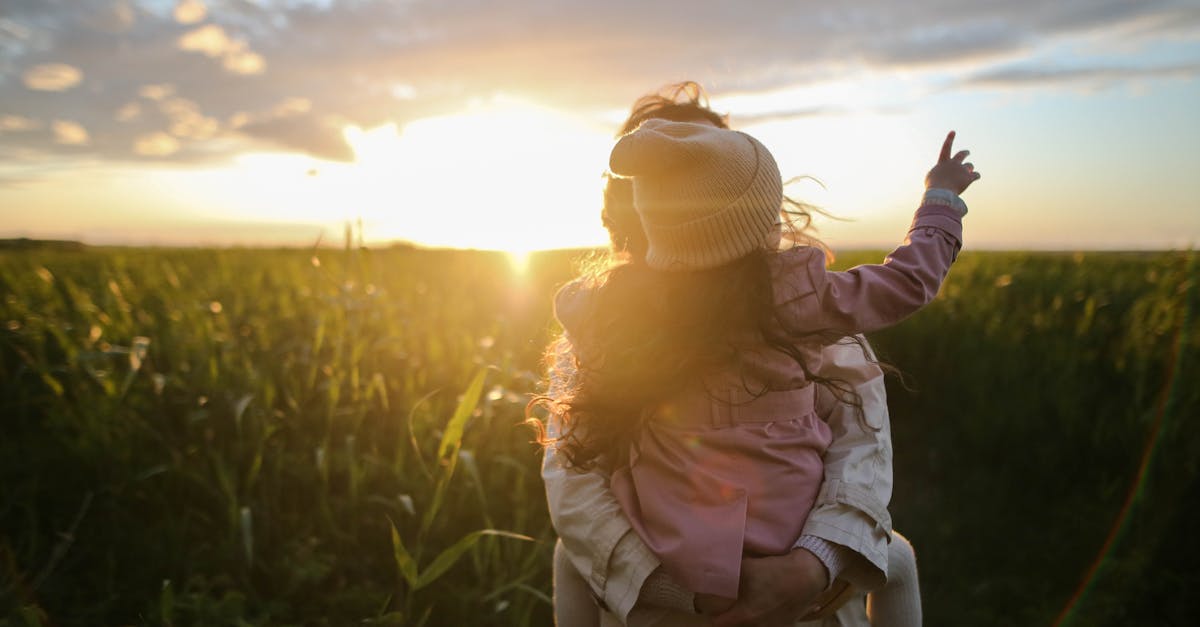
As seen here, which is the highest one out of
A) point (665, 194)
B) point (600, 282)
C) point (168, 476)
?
point (665, 194)

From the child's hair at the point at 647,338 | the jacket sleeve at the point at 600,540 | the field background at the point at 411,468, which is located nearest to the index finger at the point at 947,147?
the child's hair at the point at 647,338

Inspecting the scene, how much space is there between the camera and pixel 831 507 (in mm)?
1474

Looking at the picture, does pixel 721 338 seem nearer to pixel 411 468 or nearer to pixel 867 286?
pixel 867 286

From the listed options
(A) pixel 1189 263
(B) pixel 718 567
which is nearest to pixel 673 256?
(B) pixel 718 567

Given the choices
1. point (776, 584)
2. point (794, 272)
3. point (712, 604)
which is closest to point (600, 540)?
point (712, 604)

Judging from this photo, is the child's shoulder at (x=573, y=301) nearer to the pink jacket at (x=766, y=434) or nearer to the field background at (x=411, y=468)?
the pink jacket at (x=766, y=434)

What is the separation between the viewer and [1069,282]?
201 inches

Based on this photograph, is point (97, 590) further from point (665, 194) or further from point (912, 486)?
point (912, 486)

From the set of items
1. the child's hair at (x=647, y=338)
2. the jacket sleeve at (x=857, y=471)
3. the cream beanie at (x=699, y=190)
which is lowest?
the jacket sleeve at (x=857, y=471)

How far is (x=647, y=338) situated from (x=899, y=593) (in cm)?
83

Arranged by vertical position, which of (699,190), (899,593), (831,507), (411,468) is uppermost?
(699,190)

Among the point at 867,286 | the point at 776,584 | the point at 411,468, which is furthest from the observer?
the point at 411,468

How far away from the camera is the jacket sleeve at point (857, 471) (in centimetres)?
146

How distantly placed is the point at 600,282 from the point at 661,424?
347 mm
